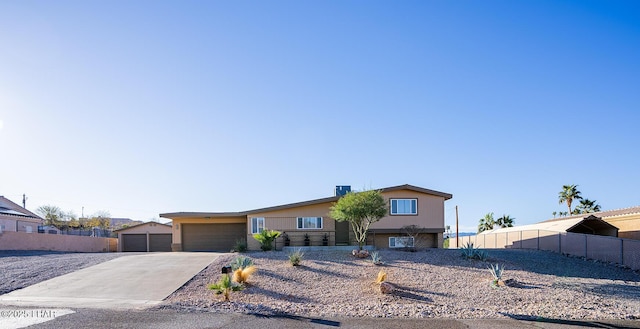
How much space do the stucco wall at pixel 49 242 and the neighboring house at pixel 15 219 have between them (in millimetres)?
5148

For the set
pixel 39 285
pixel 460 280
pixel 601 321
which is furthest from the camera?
pixel 460 280

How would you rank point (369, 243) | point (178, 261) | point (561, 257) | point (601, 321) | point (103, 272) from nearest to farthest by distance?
1. point (601, 321)
2. point (103, 272)
3. point (178, 261)
4. point (561, 257)
5. point (369, 243)

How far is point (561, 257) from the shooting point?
78.0ft

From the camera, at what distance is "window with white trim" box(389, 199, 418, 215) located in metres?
28.6

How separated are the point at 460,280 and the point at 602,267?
29.5ft

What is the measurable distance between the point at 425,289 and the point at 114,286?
10.5m

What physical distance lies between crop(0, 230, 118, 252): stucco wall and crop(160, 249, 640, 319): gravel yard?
53.9 feet

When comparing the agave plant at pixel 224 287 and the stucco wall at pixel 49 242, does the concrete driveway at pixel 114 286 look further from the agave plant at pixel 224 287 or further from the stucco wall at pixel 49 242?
the stucco wall at pixel 49 242

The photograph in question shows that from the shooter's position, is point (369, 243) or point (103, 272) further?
point (369, 243)

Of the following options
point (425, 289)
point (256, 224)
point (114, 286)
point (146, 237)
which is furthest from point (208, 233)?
point (425, 289)

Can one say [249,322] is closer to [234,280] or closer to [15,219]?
[234,280]

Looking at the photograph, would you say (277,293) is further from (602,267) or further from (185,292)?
(602,267)

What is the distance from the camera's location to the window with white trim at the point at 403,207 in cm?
2864

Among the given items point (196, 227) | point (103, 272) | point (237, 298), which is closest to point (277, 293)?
point (237, 298)
